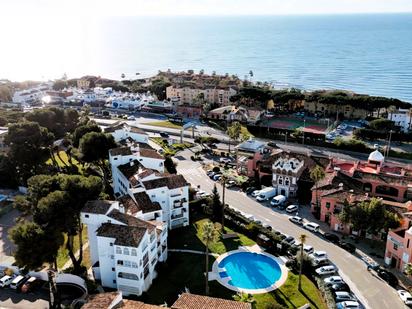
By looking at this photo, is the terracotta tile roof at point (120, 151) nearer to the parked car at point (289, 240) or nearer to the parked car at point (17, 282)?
the parked car at point (17, 282)

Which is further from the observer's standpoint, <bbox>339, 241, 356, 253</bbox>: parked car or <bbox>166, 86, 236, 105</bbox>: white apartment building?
<bbox>166, 86, 236, 105</bbox>: white apartment building

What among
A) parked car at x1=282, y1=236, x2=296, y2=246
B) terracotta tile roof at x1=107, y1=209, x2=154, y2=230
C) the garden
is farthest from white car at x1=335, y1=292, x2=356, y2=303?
terracotta tile roof at x1=107, y1=209, x2=154, y2=230

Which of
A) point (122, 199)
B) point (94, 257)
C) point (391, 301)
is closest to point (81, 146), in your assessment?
point (122, 199)

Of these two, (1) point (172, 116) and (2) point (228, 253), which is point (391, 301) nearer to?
(2) point (228, 253)

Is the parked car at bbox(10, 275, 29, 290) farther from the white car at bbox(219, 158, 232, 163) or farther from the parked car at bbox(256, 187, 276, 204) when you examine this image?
the white car at bbox(219, 158, 232, 163)

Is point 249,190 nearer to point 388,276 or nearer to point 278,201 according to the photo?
point 278,201

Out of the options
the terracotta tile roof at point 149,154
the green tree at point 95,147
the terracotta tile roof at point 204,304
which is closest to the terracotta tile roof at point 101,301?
the terracotta tile roof at point 204,304
